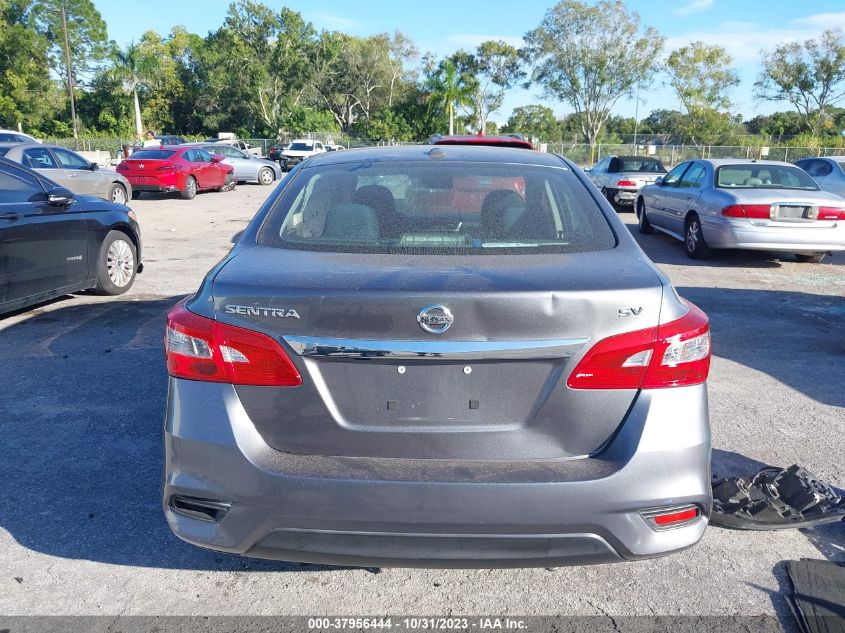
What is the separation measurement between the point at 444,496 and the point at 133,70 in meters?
69.8

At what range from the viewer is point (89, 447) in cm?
409

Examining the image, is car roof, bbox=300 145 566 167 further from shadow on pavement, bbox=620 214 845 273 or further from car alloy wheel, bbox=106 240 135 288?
shadow on pavement, bbox=620 214 845 273

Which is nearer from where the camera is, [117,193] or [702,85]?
[117,193]

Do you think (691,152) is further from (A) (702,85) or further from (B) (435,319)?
(B) (435,319)

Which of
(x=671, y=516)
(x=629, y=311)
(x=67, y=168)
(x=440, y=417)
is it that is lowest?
(x=671, y=516)

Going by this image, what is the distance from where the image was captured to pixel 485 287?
2264 millimetres

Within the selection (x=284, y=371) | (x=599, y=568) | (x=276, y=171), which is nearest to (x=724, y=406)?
(x=599, y=568)

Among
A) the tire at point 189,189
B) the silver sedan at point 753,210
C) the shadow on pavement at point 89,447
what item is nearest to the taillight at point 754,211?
the silver sedan at point 753,210

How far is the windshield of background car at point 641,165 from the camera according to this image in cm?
1788

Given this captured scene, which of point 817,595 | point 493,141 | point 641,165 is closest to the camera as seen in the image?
point 817,595

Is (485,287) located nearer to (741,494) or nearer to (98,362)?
(741,494)

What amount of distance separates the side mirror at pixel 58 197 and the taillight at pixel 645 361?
20.0 ft

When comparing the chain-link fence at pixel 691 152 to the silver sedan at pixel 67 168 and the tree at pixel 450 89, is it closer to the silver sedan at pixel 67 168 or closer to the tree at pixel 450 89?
the tree at pixel 450 89

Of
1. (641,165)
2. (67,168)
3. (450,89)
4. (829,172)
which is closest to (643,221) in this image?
(829,172)
